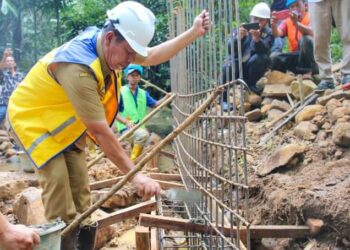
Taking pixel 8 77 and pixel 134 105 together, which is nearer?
pixel 134 105

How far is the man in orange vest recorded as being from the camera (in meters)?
6.53

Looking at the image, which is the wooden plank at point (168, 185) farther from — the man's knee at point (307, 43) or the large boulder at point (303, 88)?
→ the man's knee at point (307, 43)

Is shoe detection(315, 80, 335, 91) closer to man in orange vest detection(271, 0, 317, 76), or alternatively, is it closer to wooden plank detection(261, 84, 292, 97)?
wooden plank detection(261, 84, 292, 97)

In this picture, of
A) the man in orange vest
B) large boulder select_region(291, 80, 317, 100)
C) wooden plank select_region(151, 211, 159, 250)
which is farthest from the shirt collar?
the man in orange vest

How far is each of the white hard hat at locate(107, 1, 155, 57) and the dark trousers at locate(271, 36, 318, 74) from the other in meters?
4.16

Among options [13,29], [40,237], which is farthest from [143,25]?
[13,29]

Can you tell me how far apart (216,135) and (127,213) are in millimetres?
Result: 1504

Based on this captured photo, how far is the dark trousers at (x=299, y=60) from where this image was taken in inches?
257

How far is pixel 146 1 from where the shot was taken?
13.1 m

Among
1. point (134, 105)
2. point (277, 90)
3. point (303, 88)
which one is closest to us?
point (303, 88)

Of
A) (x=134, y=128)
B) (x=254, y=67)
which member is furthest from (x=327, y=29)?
(x=134, y=128)

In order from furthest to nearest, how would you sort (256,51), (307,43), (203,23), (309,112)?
(256,51) → (307,43) → (309,112) → (203,23)

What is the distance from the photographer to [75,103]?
2.61 metres

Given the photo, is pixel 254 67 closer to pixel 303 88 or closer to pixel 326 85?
pixel 303 88
